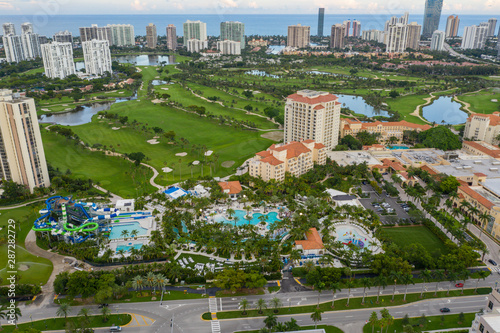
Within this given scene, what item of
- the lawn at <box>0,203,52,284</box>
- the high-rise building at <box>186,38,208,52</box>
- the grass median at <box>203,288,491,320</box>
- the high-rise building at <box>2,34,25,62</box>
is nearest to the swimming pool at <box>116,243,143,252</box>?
the lawn at <box>0,203,52,284</box>

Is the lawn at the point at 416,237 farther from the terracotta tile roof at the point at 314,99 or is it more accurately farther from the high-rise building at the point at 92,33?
the high-rise building at the point at 92,33

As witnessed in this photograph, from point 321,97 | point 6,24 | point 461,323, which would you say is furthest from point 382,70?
point 6,24

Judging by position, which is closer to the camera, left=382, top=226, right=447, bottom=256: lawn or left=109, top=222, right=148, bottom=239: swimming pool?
left=382, top=226, right=447, bottom=256: lawn

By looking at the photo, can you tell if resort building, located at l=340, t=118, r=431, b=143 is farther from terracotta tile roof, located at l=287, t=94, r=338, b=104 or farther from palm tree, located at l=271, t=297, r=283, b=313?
palm tree, located at l=271, t=297, r=283, b=313

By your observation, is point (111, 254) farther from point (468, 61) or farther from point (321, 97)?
point (468, 61)

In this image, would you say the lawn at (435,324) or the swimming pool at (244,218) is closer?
the lawn at (435,324)

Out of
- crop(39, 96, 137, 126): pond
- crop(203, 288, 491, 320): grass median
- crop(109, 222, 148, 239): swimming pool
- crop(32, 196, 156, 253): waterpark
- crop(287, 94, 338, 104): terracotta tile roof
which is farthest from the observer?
crop(39, 96, 137, 126): pond

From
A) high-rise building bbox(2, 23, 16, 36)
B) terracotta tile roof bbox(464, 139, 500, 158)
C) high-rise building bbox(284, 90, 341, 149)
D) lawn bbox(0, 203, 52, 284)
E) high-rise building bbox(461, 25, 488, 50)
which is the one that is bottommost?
lawn bbox(0, 203, 52, 284)

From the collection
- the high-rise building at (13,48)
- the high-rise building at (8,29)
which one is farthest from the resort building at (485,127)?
the high-rise building at (8,29)
